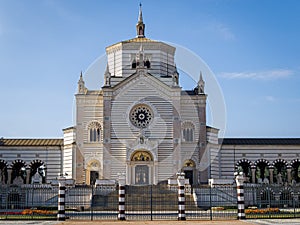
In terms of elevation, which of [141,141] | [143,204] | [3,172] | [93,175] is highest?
[141,141]

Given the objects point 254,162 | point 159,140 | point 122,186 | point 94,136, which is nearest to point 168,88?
point 159,140

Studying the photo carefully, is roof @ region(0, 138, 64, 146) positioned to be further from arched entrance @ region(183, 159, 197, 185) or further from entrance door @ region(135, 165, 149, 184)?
arched entrance @ region(183, 159, 197, 185)

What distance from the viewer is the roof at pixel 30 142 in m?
49.4

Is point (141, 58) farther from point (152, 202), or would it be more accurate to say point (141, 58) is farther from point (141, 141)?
point (152, 202)

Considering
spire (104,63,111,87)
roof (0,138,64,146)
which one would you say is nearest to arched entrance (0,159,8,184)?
roof (0,138,64,146)

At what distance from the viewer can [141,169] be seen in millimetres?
45750

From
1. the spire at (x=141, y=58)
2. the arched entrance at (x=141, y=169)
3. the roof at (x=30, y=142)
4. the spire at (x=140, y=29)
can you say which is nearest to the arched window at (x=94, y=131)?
the roof at (x=30, y=142)

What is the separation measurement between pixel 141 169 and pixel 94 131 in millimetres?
5771

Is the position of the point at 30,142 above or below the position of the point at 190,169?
above

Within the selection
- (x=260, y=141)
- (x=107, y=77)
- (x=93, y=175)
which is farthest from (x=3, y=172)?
(x=260, y=141)

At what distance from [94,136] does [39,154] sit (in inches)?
247

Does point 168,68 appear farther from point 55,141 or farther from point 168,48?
point 55,141

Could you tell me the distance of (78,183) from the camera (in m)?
45.5

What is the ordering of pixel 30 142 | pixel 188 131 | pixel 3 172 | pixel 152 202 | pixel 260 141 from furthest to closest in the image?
pixel 260 141 < pixel 30 142 < pixel 3 172 < pixel 188 131 < pixel 152 202
